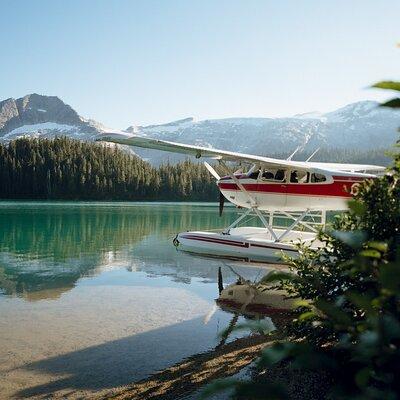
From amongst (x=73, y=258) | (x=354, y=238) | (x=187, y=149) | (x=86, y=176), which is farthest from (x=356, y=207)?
(x=86, y=176)

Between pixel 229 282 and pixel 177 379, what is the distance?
7221mm

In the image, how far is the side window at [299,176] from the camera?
15820mm

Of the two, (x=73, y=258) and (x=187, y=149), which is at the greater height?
(x=187, y=149)

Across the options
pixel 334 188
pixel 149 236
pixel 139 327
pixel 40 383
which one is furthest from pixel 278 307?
pixel 149 236

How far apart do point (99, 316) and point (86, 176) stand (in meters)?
101

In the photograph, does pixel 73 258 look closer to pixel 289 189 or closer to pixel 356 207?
pixel 289 189

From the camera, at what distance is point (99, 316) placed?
8.79 metres

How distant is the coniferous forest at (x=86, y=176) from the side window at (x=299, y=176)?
90.1 m

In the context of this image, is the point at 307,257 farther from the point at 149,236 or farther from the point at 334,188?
the point at 149,236

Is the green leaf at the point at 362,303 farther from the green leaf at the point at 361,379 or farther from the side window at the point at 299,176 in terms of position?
the side window at the point at 299,176

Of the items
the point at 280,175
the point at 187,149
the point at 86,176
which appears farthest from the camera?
the point at 86,176

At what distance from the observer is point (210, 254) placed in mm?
16453

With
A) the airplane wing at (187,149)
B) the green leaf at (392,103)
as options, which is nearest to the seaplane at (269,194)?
the airplane wing at (187,149)

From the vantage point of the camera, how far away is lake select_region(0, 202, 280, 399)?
5.86 m
